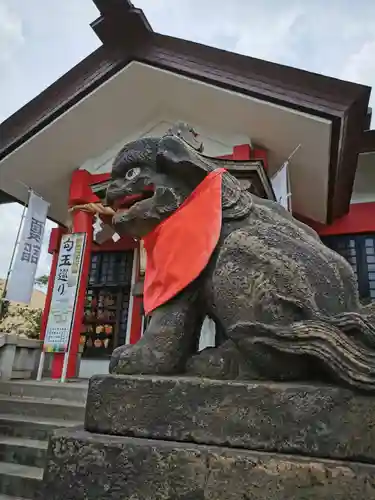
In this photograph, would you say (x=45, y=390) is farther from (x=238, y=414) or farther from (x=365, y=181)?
(x=365, y=181)

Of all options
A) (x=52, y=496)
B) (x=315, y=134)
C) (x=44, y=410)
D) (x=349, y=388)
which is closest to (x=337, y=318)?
(x=349, y=388)


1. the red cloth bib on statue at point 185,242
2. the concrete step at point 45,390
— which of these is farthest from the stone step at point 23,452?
the red cloth bib on statue at point 185,242

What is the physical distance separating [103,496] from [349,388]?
0.75 meters

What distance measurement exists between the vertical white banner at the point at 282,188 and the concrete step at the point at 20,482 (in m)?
3.97

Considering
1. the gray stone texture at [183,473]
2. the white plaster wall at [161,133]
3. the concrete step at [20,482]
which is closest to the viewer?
the gray stone texture at [183,473]

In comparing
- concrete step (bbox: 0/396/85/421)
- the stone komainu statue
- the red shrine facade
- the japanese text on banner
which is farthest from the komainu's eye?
the red shrine facade

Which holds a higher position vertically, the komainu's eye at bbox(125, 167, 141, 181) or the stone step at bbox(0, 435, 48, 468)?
the komainu's eye at bbox(125, 167, 141, 181)

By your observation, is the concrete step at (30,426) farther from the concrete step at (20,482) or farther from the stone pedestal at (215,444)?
the stone pedestal at (215,444)

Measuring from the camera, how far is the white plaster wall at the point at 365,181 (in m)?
6.50

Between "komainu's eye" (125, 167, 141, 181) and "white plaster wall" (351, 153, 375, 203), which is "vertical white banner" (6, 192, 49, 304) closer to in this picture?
"komainu's eye" (125, 167, 141, 181)

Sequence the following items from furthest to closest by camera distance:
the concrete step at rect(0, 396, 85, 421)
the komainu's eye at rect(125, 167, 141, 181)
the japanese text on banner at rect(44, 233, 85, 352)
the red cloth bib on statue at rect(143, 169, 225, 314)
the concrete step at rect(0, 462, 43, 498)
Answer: the japanese text on banner at rect(44, 233, 85, 352)
the concrete step at rect(0, 396, 85, 421)
the concrete step at rect(0, 462, 43, 498)
the komainu's eye at rect(125, 167, 141, 181)
the red cloth bib on statue at rect(143, 169, 225, 314)

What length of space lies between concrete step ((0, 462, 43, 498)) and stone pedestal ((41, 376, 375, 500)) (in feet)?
7.24

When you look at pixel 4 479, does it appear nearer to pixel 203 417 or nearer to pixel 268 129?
pixel 203 417

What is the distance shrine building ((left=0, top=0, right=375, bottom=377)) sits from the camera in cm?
518
